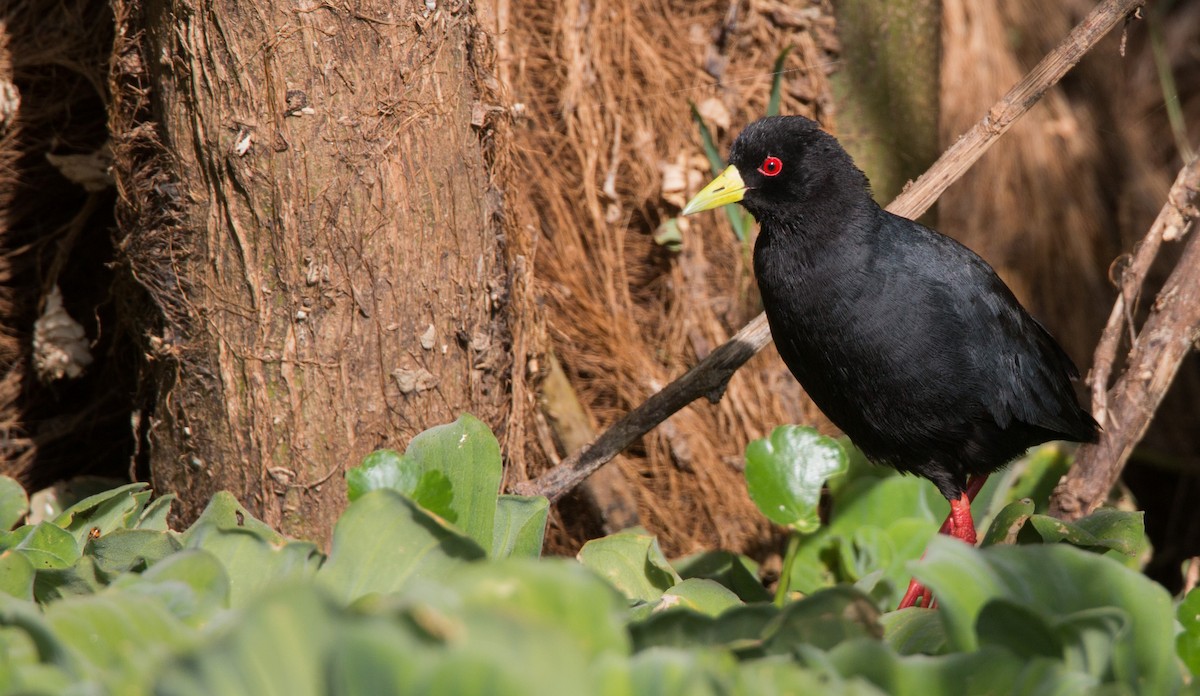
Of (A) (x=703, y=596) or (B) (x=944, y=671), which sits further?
(A) (x=703, y=596)

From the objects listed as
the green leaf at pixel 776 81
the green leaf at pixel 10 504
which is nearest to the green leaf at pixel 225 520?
the green leaf at pixel 10 504

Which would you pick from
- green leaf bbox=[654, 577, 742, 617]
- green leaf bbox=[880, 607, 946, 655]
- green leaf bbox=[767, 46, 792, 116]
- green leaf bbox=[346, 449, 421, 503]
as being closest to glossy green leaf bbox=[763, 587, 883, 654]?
green leaf bbox=[880, 607, 946, 655]

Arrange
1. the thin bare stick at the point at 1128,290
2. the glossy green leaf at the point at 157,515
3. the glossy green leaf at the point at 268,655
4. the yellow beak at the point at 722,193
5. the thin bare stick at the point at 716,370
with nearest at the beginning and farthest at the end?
1. the glossy green leaf at the point at 268,655
2. the glossy green leaf at the point at 157,515
3. the thin bare stick at the point at 716,370
4. the yellow beak at the point at 722,193
5. the thin bare stick at the point at 1128,290

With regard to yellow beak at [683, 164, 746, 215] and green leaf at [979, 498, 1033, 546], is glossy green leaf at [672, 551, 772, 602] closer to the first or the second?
green leaf at [979, 498, 1033, 546]

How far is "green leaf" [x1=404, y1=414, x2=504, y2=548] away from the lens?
7.54 feet

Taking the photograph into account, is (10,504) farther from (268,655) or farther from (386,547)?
(268,655)

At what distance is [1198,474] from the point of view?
529 centimetres

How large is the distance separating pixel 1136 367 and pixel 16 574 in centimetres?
287

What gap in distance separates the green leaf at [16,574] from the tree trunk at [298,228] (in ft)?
2.25

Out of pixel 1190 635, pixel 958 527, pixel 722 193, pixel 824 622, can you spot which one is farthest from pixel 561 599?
pixel 958 527

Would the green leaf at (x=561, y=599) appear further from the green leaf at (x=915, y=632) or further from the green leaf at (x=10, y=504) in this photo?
the green leaf at (x=10, y=504)

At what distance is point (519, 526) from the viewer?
235 cm

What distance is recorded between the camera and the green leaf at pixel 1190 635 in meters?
1.97

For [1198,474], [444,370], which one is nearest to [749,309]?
[444,370]
